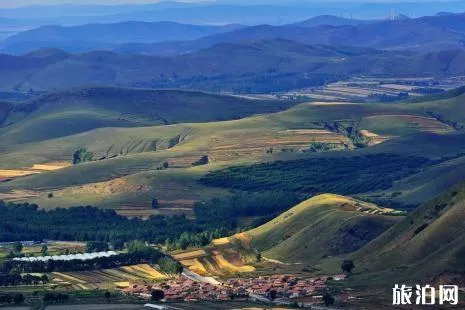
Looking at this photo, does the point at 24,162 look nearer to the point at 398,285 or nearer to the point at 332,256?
the point at 332,256

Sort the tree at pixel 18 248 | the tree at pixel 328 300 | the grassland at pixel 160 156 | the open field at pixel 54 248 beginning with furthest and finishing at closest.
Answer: the grassland at pixel 160 156 → the tree at pixel 18 248 → the open field at pixel 54 248 → the tree at pixel 328 300

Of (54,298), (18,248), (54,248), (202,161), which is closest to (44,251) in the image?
(18,248)

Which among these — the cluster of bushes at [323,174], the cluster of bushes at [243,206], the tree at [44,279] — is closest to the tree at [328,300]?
the tree at [44,279]

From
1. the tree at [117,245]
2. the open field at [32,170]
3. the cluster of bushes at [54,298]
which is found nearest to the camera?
the cluster of bushes at [54,298]

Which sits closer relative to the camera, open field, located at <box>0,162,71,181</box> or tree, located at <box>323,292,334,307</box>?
tree, located at <box>323,292,334,307</box>

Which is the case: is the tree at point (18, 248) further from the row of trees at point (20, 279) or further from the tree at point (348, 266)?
the tree at point (348, 266)

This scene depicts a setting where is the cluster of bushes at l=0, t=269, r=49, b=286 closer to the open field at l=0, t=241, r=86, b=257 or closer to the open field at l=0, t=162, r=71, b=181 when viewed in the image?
the open field at l=0, t=241, r=86, b=257

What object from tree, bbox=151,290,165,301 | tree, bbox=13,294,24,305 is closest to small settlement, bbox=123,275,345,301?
tree, bbox=151,290,165,301
